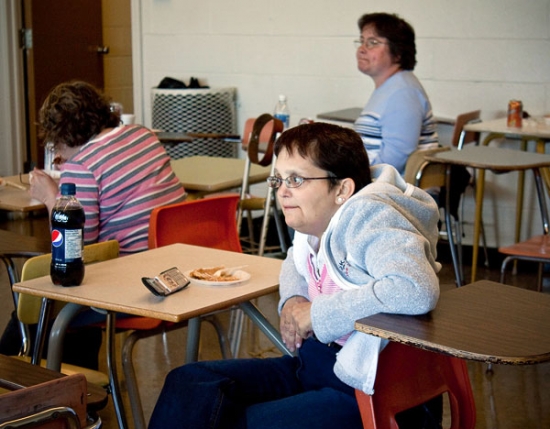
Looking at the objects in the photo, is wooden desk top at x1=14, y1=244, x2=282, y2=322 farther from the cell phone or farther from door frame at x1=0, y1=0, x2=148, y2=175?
door frame at x1=0, y1=0, x2=148, y2=175

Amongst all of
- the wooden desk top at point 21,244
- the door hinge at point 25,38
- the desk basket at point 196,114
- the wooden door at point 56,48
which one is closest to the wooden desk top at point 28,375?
the wooden desk top at point 21,244

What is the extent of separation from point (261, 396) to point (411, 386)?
328 mm

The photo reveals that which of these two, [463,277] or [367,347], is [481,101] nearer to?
[463,277]

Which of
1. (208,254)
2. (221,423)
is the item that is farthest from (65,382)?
(208,254)

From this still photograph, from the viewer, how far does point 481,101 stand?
202 inches

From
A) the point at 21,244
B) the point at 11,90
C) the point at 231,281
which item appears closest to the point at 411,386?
the point at 231,281

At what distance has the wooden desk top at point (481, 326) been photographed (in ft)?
4.73

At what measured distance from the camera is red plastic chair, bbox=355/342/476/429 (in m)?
1.69

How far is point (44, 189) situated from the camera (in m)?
2.94

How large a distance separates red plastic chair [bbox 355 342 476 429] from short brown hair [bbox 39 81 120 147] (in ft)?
5.04

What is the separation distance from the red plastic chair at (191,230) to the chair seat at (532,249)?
1.05m

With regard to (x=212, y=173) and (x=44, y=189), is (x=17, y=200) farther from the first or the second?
(x=212, y=173)

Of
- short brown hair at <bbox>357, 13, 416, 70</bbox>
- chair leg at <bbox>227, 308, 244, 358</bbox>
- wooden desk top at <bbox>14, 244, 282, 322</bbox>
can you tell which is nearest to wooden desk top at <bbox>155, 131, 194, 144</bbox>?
short brown hair at <bbox>357, 13, 416, 70</bbox>

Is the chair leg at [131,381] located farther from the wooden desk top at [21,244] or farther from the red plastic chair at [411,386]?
the red plastic chair at [411,386]
